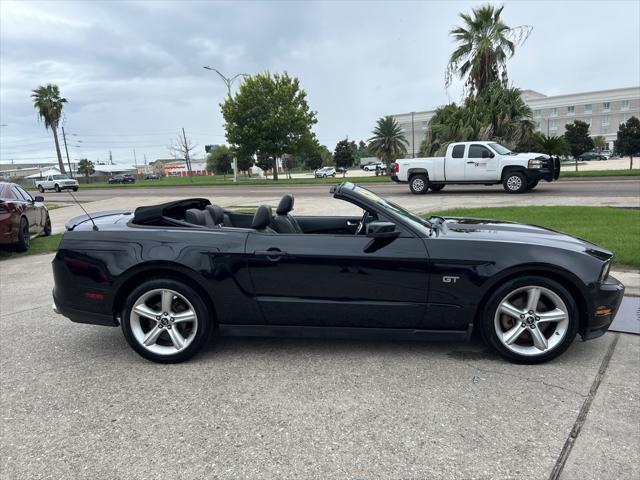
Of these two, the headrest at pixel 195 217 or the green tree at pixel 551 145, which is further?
the green tree at pixel 551 145

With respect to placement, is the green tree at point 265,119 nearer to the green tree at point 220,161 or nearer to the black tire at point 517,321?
the black tire at point 517,321

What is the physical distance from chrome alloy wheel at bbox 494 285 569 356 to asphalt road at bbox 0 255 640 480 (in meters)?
0.17

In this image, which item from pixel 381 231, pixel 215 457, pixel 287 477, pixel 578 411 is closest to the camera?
pixel 287 477

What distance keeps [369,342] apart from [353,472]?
165 cm

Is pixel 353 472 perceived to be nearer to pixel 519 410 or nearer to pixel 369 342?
pixel 519 410

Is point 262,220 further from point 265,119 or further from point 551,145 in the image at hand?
point 265,119

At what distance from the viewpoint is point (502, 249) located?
330 centimetres

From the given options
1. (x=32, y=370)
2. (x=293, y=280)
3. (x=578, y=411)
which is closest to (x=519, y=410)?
(x=578, y=411)

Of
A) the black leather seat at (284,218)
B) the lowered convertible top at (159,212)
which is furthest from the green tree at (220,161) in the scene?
the black leather seat at (284,218)

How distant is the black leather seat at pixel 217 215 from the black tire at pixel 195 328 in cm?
91

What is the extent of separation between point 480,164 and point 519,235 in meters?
14.1

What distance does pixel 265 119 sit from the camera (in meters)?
37.0

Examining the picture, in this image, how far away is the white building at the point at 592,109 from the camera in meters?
89.2

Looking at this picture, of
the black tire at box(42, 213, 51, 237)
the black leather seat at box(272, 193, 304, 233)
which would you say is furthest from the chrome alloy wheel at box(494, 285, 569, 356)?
the black tire at box(42, 213, 51, 237)
